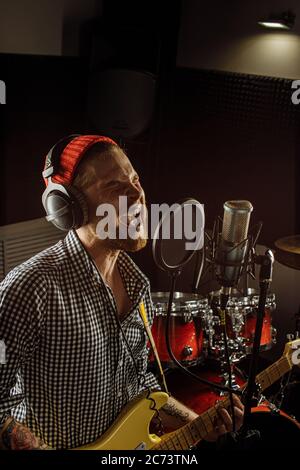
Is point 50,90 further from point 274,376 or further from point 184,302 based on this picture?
point 274,376

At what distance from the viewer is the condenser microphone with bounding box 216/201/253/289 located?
1912 mm

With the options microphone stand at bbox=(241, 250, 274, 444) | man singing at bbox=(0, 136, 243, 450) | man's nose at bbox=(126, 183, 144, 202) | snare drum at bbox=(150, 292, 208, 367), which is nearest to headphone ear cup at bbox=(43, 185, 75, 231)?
man singing at bbox=(0, 136, 243, 450)

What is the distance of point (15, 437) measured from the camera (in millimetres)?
1732

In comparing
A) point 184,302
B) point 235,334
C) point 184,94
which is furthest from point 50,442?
point 184,94

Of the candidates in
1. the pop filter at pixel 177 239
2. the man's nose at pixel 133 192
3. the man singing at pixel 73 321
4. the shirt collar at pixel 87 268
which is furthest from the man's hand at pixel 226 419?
the man's nose at pixel 133 192

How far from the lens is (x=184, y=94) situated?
2.48 m

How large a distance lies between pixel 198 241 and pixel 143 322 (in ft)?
1.23

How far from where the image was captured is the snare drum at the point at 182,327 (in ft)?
9.07

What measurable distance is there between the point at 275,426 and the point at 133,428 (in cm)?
70

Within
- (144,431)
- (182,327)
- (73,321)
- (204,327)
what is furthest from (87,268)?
(204,327)

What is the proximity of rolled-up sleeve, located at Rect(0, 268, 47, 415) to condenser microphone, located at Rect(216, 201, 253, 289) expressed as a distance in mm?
558

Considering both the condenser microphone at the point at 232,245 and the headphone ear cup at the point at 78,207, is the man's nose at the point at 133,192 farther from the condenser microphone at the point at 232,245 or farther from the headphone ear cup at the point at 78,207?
the condenser microphone at the point at 232,245

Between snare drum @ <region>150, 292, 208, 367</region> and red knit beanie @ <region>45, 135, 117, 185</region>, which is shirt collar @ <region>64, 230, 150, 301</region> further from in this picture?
snare drum @ <region>150, 292, 208, 367</region>

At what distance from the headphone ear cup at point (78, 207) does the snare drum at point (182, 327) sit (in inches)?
37.7
